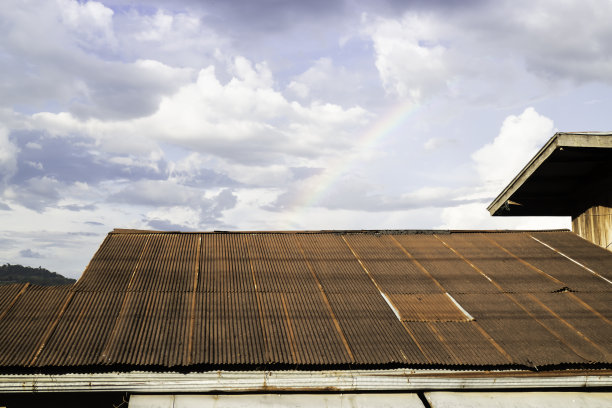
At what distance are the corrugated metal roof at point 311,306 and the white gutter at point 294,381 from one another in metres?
0.18

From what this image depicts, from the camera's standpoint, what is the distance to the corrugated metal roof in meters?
8.59

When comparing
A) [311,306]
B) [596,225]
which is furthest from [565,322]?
[596,225]

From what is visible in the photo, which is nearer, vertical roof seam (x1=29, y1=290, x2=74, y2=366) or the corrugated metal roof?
vertical roof seam (x1=29, y1=290, x2=74, y2=366)

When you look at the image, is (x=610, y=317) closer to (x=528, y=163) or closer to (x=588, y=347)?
(x=588, y=347)

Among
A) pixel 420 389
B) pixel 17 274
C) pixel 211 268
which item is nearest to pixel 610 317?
pixel 420 389

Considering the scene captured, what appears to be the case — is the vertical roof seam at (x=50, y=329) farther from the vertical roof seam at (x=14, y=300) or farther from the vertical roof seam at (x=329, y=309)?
the vertical roof seam at (x=329, y=309)

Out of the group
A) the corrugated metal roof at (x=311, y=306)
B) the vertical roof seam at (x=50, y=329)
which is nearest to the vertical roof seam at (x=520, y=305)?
the corrugated metal roof at (x=311, y=306)

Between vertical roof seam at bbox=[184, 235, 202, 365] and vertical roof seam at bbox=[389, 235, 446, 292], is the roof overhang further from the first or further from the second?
vertical roof seam at bbox=[184, 235, 202, 365]

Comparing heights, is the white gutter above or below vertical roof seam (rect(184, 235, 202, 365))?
below

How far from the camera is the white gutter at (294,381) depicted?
790 cm

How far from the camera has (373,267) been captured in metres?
12.6

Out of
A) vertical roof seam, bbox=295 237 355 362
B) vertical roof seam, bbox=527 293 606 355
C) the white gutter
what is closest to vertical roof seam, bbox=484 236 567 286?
vertical roof seam, bbox=527 293 606 355

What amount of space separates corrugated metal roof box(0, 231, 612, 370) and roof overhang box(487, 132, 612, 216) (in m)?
2.27

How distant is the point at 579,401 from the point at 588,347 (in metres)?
1.24
